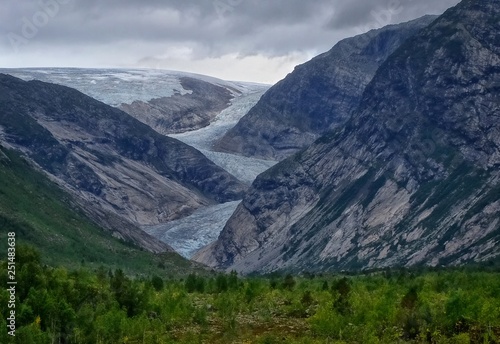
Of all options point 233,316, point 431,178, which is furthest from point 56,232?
point 431,178

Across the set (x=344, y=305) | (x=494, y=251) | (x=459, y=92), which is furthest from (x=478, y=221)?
(x=344, y=305)

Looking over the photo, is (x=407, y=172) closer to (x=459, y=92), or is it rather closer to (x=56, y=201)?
(x=459, y=92)

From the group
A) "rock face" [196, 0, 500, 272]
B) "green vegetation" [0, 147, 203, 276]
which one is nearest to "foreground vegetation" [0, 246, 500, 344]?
"green vegetation" [0, 147, 203, 276]

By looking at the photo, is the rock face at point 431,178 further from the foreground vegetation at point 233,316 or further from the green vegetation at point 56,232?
the foreground vegetation at point 233,316

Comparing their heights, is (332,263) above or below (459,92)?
below

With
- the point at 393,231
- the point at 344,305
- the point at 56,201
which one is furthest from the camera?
the point at 393,231
